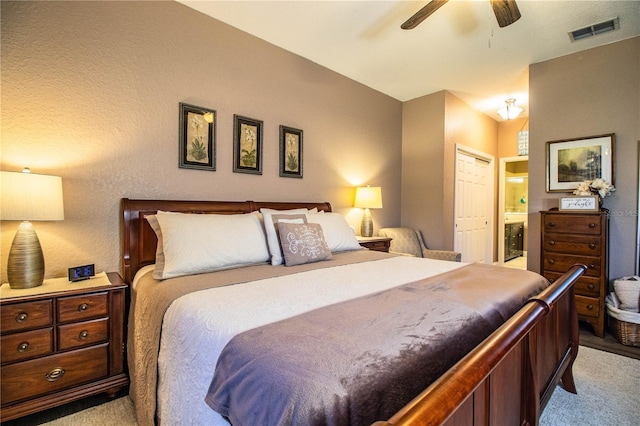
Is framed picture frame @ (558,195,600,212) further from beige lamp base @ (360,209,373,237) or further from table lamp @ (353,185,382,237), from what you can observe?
beige lamp base @ (360,209,373,237)

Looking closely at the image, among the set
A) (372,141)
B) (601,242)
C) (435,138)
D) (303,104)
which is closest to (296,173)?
(303,104)

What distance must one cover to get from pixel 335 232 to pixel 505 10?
1.99 metres

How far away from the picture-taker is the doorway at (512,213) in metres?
5.62

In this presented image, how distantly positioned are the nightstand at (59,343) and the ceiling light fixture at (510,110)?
16.1ft

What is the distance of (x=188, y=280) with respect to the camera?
64.1 inches

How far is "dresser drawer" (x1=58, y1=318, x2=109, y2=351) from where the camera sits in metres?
1.65

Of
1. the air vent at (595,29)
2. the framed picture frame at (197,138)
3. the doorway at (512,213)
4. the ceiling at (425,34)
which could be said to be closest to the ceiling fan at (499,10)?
the ceiling at (425,34)

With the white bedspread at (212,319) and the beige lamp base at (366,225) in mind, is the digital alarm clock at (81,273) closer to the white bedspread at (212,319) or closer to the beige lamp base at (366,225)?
the white bedspread at (212,319)

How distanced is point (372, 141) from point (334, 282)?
2.96 m

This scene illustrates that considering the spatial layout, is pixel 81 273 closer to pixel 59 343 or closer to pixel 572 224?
pixel 59 343

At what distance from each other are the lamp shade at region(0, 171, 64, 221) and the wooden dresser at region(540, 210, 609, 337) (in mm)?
4091

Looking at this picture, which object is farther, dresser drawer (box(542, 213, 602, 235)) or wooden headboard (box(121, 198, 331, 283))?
dresser drawer (box(542, 213, 602, 235))

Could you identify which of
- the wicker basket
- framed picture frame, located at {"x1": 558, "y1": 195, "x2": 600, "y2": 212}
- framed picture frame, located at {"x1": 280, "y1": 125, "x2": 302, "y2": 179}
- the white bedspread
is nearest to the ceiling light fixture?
framed picture frame, located at {"x1": 558, "y1": 195, "x2": 600, "y2": 212}

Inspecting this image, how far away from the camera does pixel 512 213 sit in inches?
292
